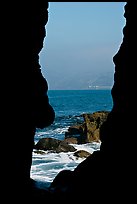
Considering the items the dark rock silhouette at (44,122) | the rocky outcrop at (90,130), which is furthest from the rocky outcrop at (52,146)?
the dark rock silhouette at (44,122)

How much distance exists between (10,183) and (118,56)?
4324 mm

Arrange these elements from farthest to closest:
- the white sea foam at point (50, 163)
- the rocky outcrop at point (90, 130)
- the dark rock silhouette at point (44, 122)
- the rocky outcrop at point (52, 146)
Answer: the rocky outcrop at point (90, 130)
the rocky outcrop at point (52, 146)
the white sea foam at point (50, 163)
the dark rock silhouette at point (44, 122)

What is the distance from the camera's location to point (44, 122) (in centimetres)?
941

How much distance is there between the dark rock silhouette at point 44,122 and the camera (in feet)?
25.3

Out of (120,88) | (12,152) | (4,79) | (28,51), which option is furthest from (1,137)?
(120,88)

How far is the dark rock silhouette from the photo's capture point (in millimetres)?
7727

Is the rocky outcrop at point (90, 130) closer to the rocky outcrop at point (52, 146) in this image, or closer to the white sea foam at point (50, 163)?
the rocky outcrop at point (52, 146)

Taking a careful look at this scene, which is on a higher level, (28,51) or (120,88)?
(28,51)

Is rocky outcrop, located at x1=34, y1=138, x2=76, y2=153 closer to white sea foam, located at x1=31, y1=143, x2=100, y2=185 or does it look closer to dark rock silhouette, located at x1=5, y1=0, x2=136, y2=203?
white sea foam, located at x1=31, y1=143, x2=100, y2=185

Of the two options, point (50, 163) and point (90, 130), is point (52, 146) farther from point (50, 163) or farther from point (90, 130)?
point (90, 130)

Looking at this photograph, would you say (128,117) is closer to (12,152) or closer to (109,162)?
(109,162)

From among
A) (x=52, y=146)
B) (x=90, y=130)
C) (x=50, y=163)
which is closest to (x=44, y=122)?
(x=50, y=163)

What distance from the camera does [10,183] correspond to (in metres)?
7.45

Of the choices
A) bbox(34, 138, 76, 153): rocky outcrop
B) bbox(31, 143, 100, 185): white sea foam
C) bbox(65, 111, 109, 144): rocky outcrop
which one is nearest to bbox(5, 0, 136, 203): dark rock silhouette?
bbox(31, 143, 100, 185): white sea foam
